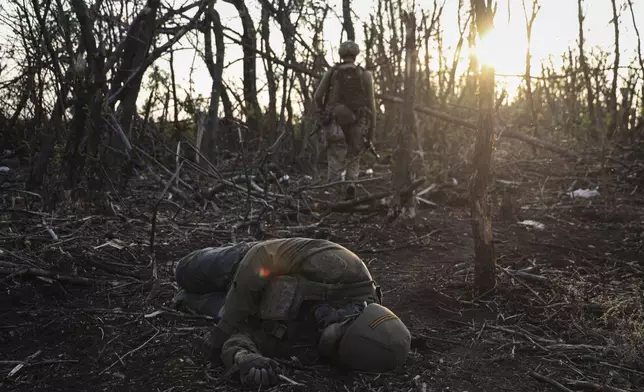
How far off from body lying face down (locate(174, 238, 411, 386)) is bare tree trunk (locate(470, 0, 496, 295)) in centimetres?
135

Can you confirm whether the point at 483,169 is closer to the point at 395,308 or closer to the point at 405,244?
the point at 395,308

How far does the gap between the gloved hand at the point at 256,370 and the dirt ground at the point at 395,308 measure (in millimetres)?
89

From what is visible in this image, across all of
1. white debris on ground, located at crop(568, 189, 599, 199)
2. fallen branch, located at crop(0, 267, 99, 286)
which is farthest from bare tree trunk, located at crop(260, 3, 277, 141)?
fallen branch, located at crop(0, 267, 99, 286)

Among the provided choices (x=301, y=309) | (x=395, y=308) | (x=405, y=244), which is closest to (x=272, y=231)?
(x=405, y=244)

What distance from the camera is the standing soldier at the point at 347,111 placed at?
753 cm

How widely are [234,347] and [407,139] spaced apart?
13.0ft

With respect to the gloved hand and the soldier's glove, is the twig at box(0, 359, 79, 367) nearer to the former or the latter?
the soldier's glove

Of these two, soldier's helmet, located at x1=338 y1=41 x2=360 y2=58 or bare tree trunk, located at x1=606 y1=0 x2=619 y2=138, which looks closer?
soldier's helmet, located at x1=338 y1=41 x2=360 y2=58

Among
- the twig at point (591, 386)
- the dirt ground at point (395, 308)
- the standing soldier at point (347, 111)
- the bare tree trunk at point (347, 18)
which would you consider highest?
the bare tree trunk at point (347, 18)

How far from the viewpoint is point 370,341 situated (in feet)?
8.35

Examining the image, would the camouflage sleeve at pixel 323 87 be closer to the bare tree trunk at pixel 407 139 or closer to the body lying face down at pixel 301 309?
the bare tree trunk at pixel 407 139

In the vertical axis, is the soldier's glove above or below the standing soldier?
below

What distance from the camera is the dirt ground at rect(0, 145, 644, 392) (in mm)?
2766

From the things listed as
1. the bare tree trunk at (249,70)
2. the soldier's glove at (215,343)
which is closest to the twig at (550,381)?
the soldier's glove at (215,343)
